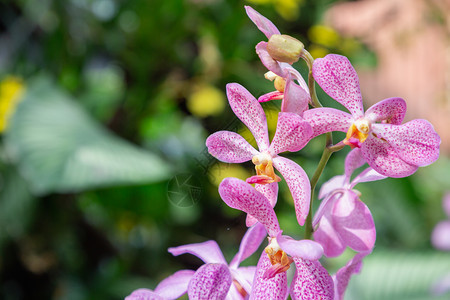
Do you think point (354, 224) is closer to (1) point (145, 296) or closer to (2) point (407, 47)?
(1) point (145, 296)

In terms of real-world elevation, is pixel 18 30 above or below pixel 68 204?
above

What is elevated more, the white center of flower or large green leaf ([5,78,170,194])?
the white center of flower

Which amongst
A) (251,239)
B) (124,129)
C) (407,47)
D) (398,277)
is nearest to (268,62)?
(251,239)

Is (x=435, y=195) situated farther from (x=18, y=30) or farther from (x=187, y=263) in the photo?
(x=18, y=30)

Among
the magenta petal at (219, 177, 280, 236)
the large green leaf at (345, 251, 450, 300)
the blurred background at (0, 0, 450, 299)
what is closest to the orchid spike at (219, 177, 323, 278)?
the magenta petal at (219, 177, 280, 236)

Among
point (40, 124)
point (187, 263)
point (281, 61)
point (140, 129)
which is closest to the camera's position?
point (281, 61)

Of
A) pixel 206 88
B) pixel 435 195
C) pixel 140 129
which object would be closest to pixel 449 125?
pixel 435 195

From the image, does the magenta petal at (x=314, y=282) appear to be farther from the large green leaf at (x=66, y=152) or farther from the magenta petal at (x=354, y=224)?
the large green leaf at (x=66, y=152)

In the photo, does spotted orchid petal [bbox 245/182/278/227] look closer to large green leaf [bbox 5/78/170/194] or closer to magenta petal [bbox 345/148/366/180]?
magenta petal [bbox 345/148/366/180]
